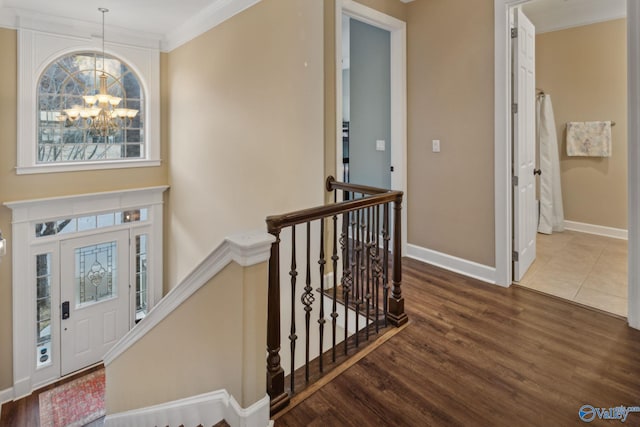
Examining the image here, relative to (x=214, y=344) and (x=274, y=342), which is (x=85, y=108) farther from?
(x=274, y=342)

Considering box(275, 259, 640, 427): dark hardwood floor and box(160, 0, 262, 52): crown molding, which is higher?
box(160, 0, 262, 52): crown molding

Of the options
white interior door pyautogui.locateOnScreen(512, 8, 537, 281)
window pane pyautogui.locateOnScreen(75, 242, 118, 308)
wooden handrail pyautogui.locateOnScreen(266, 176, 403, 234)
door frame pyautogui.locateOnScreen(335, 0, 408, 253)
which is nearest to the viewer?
wooden handrail pyautogui.locateOnScreen(266, 176, 403, 234)

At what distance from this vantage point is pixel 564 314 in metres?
2.67

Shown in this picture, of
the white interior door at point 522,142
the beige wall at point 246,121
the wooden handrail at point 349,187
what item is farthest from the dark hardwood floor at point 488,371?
the beige wall at point 246,121

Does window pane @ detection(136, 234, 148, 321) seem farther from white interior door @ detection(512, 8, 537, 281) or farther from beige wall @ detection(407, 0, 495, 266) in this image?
white interior door @ detection(512, 8, 537, 281)

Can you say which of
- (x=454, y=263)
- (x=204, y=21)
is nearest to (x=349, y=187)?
(x=454, y=263)

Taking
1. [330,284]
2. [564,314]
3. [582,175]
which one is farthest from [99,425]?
[582,175]

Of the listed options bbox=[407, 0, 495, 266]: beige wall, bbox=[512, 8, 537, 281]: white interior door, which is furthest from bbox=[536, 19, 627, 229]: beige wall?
bbox=[407, 0, 495, 266]: beige wall

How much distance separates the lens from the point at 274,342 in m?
1.80

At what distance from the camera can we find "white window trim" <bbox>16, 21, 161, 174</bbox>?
462 cm

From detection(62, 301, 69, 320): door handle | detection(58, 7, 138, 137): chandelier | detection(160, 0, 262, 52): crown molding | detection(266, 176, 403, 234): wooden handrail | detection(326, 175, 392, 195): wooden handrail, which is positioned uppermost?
detection(160, 0, 262, 52): crown molding

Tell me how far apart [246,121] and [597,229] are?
4.72m

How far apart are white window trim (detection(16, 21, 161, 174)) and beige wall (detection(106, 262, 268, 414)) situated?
12.4 feet

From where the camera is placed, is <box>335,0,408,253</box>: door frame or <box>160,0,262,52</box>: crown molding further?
<box>160,0,262,52</box>: crown molding
